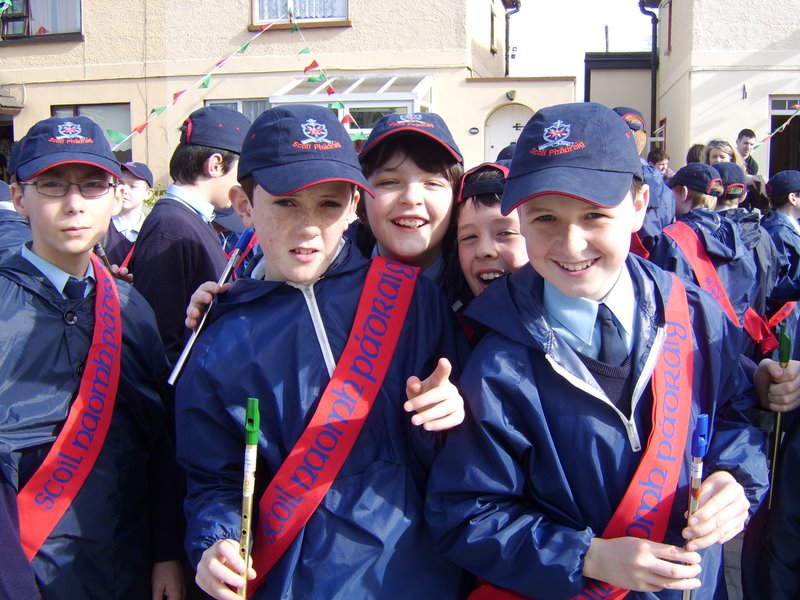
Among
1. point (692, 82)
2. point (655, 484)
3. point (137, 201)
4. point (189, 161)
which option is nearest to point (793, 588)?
point (655, 484)

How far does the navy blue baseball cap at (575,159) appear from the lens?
5.81 feet

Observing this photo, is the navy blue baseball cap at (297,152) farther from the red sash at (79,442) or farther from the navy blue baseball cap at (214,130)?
the navy blue baseball cap at (214,130)

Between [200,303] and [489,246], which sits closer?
[200,303]

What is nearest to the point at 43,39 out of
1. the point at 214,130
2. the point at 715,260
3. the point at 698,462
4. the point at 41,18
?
the point at 41,18

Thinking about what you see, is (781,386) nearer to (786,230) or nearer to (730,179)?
(730,179)

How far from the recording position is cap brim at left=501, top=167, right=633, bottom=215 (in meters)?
1.75

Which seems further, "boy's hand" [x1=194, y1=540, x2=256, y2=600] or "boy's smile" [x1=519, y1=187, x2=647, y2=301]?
"boy's smile" [x1=519, y1=187, x2=647, y2=301]

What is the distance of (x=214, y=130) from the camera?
3.71 meters

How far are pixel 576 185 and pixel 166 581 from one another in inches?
76.6

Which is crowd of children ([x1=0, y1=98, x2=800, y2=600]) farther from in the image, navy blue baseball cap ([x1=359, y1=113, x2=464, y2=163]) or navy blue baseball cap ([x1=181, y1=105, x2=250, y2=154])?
navy blue baseball cap ([x1=181, y1=105, x2=250, y2=154])

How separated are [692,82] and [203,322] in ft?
46.4

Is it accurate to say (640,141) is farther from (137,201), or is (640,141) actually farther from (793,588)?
(137,201)

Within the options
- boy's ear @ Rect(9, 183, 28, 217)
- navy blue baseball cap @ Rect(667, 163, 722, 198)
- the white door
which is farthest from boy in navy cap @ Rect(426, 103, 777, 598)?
the white door

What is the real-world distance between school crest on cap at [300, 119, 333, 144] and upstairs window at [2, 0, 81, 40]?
1547cm
